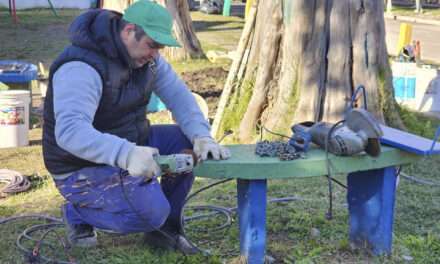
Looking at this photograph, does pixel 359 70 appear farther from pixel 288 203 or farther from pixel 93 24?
pixel 93 24

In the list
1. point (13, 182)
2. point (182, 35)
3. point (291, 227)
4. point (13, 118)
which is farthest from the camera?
point (182, 35)

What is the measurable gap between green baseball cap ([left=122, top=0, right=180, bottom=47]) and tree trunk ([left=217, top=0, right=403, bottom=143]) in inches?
101

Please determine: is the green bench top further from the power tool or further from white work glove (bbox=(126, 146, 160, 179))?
white work glove (bbox=(126, 146, 160, 179))

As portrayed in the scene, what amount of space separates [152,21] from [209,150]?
678 millimetres

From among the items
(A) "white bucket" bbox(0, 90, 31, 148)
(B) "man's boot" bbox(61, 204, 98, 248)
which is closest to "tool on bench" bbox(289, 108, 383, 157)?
(B) "man's boot" bbox(61, 204, 98, 248)

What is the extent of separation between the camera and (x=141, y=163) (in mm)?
3033

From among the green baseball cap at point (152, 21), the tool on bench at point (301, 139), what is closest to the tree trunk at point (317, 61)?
the tool on bench at point (301, 139)

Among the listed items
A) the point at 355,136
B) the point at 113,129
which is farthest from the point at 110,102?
the point at 355,136

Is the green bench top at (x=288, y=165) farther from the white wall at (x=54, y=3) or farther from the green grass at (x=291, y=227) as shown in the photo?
the white wall at (x=54, y=3)

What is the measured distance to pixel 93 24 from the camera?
11.3 feet

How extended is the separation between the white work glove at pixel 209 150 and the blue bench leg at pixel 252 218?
0.15 m

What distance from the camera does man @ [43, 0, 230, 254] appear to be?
310 cm

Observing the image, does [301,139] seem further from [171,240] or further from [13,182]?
[13,182]

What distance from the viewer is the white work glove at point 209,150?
11.1 ft
